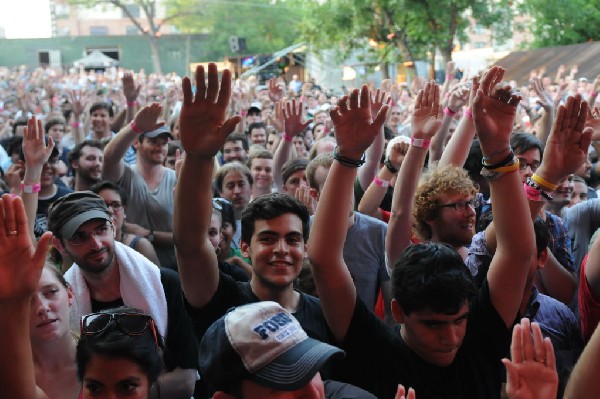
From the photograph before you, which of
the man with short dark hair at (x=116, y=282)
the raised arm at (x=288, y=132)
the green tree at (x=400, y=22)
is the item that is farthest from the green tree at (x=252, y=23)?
the man with short dark hair at (x=116, y=282)

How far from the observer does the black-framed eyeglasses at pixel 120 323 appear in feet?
7.74

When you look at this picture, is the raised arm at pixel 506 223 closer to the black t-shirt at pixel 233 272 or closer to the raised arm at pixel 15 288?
the black t-shirt at pixel 233 272

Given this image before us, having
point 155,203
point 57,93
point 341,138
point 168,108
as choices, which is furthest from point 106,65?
point 341,138

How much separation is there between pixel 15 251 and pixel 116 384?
0.50 metres

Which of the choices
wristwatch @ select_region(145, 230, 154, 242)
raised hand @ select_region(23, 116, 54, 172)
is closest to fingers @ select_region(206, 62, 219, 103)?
raised hand @ select_region(23, 116, 54, 172)

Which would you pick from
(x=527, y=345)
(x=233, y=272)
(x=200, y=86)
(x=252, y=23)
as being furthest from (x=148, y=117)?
(x=252, y=23)

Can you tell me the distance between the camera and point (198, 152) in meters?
2.51

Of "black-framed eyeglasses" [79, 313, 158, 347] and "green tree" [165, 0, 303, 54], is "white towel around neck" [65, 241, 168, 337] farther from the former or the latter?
"green tree" [165, 0, 303, 54]

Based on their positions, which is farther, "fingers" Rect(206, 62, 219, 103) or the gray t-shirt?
the gray t-shirt

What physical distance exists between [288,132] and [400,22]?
14700 mm

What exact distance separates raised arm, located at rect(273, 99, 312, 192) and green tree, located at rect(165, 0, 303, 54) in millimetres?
38772

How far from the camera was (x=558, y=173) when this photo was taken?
268 cm

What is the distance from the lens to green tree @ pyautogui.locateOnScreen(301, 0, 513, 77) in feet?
61.6

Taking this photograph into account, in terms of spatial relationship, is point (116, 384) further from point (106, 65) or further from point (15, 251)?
point (106, 65)
